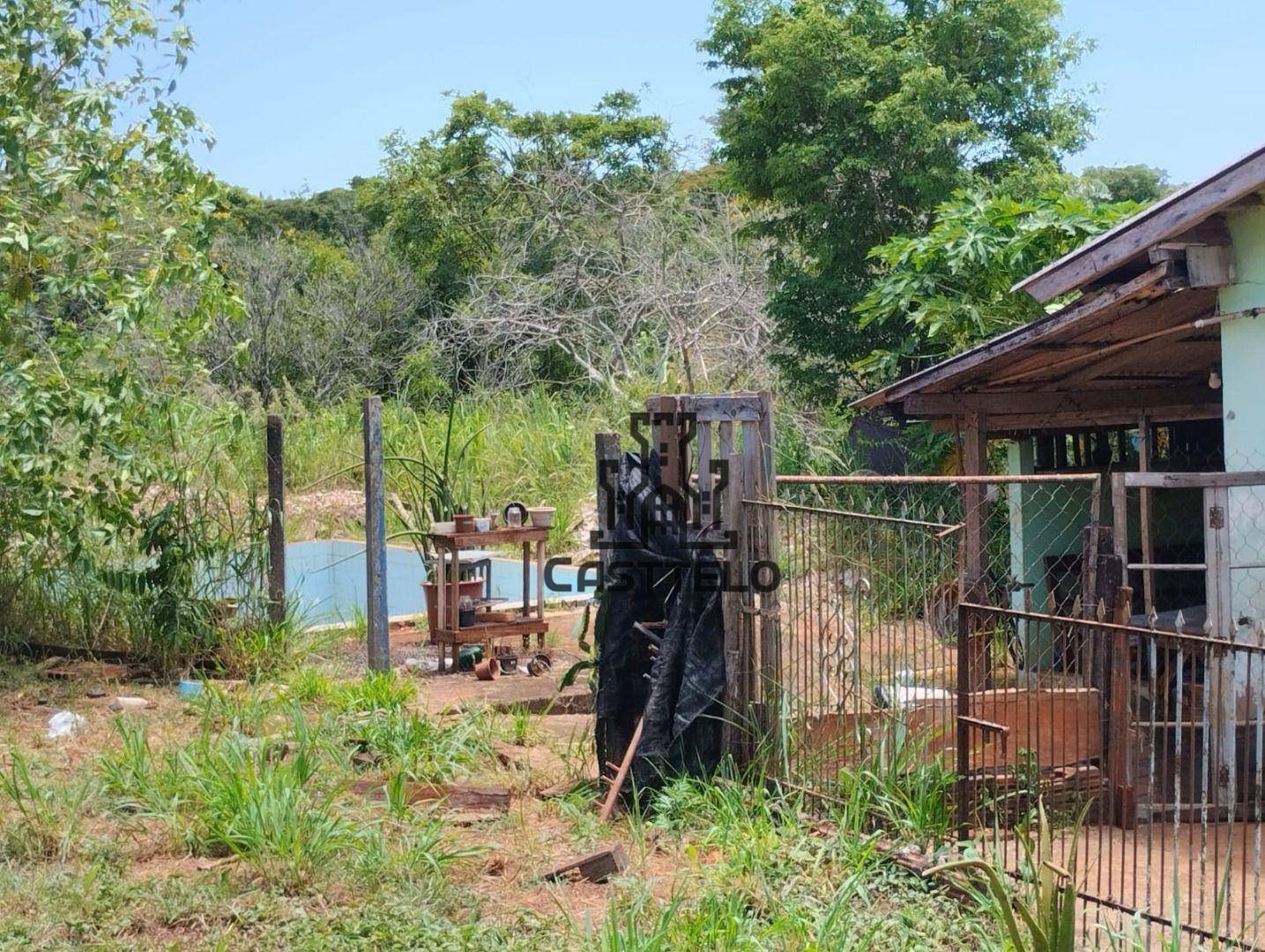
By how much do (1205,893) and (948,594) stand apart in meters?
6.22

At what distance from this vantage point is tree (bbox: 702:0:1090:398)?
1360 centimetres

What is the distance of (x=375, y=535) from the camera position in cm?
826

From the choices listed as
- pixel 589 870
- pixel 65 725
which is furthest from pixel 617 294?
pixel 589 870

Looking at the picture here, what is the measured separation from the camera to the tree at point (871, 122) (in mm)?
13602

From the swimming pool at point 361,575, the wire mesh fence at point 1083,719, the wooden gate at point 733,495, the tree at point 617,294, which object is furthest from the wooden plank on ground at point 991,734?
the tree at point 617,294

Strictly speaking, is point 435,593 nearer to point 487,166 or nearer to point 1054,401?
point 1054,401

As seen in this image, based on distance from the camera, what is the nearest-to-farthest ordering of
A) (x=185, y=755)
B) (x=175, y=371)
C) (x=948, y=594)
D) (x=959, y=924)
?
(x=959, y=924)
(x=185, y=755)
(x=175, y=371)
(x=948, y=594)

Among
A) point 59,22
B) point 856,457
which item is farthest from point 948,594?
point 59,22

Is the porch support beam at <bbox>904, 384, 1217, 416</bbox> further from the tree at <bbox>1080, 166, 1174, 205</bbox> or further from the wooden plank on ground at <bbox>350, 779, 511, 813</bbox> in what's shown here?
the tree at <bbox>1080, 166, 1174, 205</bbox>

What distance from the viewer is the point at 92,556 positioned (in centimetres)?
878

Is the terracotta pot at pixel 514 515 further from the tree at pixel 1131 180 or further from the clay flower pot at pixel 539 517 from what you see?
the tree at pixel 1131 180

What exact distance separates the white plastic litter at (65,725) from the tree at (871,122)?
31.4ft

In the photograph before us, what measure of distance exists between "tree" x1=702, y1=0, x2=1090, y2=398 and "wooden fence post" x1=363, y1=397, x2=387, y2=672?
744 cm

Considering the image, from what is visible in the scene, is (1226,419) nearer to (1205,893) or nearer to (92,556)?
(1205,893)
